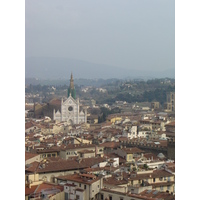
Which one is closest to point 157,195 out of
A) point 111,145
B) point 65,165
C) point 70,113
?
point 65,165

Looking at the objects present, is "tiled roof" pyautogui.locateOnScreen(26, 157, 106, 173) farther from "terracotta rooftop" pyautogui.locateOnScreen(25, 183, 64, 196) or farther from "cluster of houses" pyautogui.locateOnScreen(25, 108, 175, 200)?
"terracotta rooftop" pyautogui.locateOnScreen(25, 183, 64, 196)

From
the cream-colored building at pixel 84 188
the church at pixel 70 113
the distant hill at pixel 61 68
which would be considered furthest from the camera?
the church at pixel 70 113

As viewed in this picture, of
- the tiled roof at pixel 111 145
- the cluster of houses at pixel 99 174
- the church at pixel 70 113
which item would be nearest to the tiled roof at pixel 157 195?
the cluster of houses at pixel 99 174

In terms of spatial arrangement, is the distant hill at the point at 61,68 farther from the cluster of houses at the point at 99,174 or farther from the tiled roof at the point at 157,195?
the tiled roof at the point at 157,195

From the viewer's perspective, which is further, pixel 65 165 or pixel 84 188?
pixel 65 165

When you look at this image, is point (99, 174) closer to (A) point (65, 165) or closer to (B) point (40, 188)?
(B) point (40, 188)

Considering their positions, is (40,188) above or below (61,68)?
below

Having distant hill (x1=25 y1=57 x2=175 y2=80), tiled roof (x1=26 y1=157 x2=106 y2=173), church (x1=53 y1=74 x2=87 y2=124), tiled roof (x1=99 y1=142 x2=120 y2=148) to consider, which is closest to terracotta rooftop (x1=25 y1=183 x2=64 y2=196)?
tiled roof (x1=26 y1=157 x2=106 y2=173)

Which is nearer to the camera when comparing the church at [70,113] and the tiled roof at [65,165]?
the tiled roof at [65,165]

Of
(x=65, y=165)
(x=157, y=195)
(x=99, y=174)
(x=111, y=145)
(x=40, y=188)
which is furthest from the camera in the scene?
(x=111, y=145)
